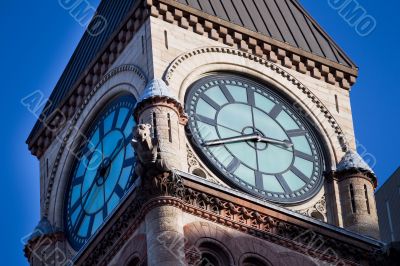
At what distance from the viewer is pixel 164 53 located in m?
50.4

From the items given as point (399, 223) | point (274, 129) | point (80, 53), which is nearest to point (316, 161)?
point (274, 129)

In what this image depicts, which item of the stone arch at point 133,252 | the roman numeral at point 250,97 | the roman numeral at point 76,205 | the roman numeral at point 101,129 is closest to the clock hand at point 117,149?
the roman numeral at point 101,129

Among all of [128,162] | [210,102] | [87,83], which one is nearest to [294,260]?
[128,162]

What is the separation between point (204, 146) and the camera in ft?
161

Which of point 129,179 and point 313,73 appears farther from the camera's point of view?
point 313,73

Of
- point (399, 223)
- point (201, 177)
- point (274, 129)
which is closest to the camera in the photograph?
point (201, 177)

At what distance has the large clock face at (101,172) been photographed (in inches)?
1959

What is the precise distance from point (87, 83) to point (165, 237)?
8730 millimetres

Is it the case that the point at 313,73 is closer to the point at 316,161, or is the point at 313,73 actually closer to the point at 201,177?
the point at 316,161

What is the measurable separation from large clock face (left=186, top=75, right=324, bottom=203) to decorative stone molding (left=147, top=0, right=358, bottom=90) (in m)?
1.09

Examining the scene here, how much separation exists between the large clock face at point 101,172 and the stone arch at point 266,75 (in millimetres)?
1783

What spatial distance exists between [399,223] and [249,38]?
48.2 ft

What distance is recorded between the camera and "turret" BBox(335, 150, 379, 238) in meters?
49.8

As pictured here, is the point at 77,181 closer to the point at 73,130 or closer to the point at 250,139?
the point at 73,130
